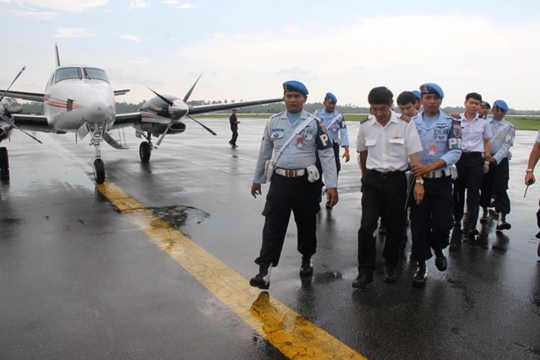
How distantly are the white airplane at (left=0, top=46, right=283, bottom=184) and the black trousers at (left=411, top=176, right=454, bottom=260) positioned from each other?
7.11 m

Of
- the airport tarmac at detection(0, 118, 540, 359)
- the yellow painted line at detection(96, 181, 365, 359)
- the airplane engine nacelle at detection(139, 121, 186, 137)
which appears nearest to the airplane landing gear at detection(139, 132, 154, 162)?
the airplane engine nacelle at detection(139, 121, 186, 137)

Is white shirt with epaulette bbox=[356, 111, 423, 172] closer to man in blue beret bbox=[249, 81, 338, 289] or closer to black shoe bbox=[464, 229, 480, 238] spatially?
man in blue beret bbox=[249, 81, 338, 289]

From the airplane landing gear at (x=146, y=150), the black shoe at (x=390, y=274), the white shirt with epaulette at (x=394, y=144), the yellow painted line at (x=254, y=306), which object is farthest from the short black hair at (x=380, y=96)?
the airplane landing gear at (x=146, y=150)

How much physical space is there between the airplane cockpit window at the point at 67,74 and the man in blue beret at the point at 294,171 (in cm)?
838

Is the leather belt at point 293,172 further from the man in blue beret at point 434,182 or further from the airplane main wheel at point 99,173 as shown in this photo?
the airplane main wheel at point 99,173

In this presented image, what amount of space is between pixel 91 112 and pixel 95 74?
1997 mm

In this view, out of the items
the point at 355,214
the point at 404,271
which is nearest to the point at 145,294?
the point at 404,271

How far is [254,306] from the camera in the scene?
3547mm

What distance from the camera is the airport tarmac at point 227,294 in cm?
292

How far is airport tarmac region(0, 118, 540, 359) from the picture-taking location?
2.92 metres

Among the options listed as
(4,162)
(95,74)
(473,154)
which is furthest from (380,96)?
(4,162)

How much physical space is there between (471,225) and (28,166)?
11.9m

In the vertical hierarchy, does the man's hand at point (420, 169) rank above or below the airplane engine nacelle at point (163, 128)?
above

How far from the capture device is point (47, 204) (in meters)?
7.37
